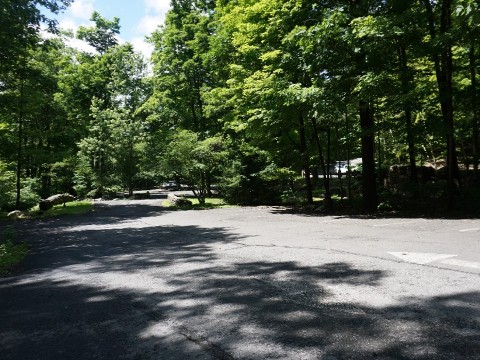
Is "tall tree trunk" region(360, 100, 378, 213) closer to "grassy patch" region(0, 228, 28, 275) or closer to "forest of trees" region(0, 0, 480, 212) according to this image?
"forest of trees" region(0, 0, 480, 212)

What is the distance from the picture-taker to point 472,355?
111 inches

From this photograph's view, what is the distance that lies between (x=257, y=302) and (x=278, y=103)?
12.6m

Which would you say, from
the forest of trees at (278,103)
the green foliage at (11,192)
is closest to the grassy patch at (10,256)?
the forest of trees at (278,103)

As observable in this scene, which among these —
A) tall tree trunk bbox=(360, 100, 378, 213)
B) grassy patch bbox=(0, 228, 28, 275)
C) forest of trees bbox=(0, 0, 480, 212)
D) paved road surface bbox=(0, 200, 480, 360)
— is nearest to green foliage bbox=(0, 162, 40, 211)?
forest of trees bbox=(0, 0, 480, 212)

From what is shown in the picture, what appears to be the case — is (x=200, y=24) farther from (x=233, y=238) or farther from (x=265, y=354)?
(x=265, y=354)

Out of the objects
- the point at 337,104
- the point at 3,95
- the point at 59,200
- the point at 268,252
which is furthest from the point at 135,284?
the point at 59,200

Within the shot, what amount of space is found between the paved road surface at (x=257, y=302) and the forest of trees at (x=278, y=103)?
4.09 metres

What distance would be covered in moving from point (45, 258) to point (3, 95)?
420 inches

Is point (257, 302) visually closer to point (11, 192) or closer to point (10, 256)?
point (10, 256)

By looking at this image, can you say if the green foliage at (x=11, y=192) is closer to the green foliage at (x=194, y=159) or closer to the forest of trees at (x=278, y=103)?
the forest of trees at (x=278, y=103)

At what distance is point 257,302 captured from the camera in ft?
14.4

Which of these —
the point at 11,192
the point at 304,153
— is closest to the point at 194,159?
the point at 304,153

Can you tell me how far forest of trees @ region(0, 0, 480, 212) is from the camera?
42.8ft

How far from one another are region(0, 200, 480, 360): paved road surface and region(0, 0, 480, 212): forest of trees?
13.4ft
